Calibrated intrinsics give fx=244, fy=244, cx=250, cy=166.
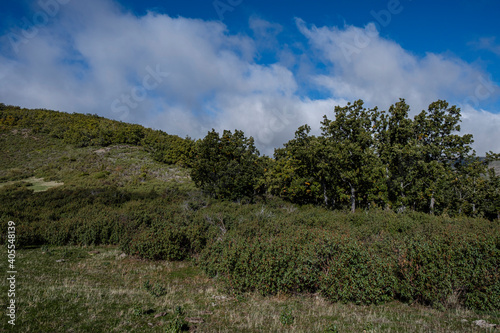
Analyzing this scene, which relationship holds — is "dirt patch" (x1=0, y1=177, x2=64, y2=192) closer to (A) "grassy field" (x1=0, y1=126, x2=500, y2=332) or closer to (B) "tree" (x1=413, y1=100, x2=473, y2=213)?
(A) "grassy field" (x1=0, y1=126, x2=500, y2=332)

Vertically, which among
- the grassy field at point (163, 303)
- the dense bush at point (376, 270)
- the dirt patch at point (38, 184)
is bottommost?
the grassy field at point (163, 303)

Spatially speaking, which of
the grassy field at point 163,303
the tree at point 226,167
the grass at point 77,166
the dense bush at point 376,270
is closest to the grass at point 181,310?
the grassy field at point 163,303

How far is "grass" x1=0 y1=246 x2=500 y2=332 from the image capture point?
5.99 metres

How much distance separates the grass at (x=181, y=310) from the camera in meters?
5.99

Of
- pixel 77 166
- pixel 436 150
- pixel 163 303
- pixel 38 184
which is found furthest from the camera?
pixel 77 166

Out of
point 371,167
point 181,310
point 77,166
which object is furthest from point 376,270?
point 77,166

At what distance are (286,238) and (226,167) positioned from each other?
2096 centimetres

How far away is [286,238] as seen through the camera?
36.9 ft

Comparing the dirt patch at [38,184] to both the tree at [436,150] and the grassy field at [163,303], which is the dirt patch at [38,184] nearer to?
the grassy field at [163,303]

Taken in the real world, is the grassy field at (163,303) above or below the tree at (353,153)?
below

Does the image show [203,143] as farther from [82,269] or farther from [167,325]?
[167,325]

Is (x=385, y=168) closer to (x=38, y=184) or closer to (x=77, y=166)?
(x=38, y=184)

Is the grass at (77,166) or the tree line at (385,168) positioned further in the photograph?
the grass at (77,166)

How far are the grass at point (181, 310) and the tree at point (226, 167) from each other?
1948 centimetres
